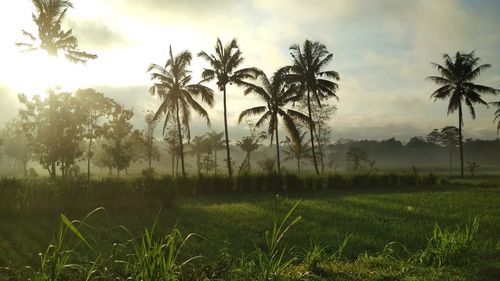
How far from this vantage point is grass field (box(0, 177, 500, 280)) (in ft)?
23.1

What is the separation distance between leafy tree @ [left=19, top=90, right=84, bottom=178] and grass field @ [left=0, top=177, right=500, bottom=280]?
24904 mm

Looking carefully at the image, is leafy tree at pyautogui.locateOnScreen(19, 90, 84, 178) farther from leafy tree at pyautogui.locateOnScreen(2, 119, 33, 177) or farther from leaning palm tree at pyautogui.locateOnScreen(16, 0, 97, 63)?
leafy tree at pyautogui.locateOnScreen(2, 119, 33, 177)


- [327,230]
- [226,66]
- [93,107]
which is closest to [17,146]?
[93,107]

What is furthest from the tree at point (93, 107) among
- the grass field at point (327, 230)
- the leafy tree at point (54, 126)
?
the grass field at point (327, 230)

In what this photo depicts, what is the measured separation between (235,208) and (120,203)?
542cm

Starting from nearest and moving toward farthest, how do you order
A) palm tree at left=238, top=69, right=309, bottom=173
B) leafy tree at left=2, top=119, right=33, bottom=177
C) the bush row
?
the bush row < palm tree at left=238, top=69, right=309, bottom=173 < leafy tree at left=2, top=119, right=33, bottom=177

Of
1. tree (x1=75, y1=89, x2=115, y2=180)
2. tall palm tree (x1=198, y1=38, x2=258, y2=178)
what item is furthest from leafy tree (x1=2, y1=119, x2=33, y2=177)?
tall palm tree (x1=198, y1=38, x2=258, y2=178)

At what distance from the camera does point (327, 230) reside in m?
13.2

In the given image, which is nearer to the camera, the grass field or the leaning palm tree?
the grass field

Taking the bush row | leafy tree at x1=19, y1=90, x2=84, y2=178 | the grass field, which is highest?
leafy tree at x1=19, y1=90, x2=84, y2=178

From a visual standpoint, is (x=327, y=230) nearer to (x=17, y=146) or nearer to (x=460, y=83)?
A: (x=460, y=83)

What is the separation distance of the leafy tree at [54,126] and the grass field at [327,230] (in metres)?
24.9

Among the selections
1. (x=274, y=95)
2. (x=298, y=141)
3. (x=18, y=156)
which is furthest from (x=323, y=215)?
(x=18, y=156)

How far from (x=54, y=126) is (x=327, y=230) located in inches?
1358
